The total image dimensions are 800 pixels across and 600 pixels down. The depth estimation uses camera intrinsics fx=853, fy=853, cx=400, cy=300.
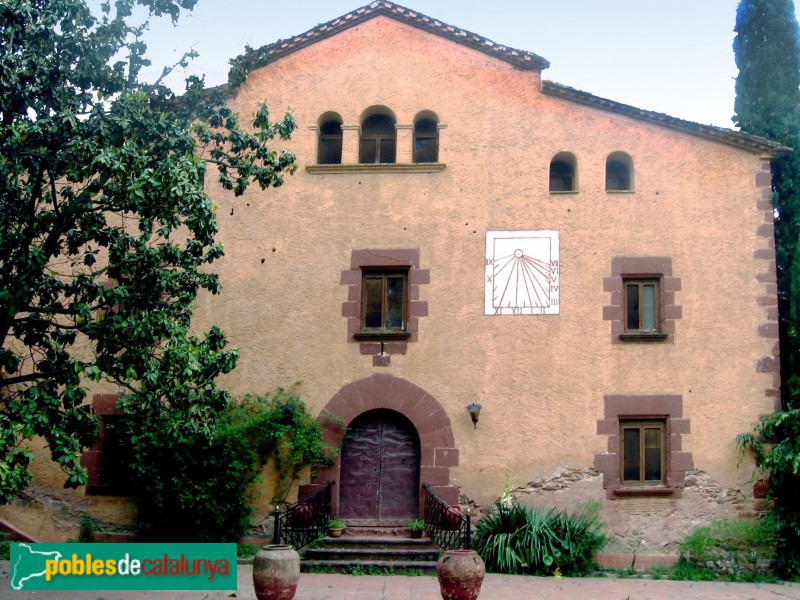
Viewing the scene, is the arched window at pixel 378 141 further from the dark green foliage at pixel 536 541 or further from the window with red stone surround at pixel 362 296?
the dark green foliage at pixel 536 541

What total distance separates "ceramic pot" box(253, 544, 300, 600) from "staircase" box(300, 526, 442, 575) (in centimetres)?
317

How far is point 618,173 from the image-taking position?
16.2 m

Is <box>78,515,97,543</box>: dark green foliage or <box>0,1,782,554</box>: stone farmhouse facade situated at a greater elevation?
<box>0,1,782,554</box>: stone farmhouse facade

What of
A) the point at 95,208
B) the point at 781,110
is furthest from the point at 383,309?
the point at 781,110

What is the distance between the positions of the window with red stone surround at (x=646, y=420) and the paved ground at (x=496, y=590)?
159 cm

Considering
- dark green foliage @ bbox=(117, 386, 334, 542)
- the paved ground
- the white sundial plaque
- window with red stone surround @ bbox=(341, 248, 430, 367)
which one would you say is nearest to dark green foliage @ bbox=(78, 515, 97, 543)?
dark green foliage @ bbox=(117, 386, 334, 542)

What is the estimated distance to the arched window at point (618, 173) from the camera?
16.0 m

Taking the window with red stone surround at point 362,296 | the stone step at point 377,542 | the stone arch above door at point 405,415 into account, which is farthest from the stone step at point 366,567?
the window with red stone surround at point 362,296

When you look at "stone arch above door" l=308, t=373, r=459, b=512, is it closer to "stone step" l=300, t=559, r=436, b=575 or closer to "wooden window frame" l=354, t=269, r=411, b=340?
"wooden window frame" l=354, t=269, r=411, b=340

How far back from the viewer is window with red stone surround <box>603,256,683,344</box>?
15.0 metres

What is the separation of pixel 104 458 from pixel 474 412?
6.69 metres

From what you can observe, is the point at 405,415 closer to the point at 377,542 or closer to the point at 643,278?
the point at 377,542

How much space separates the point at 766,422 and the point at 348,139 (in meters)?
8.99

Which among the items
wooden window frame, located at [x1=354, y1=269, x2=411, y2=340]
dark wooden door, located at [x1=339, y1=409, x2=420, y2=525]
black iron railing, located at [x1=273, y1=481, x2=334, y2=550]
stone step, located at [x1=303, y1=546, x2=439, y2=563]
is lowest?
stone step, located at [x1=303, y1=546, x2=439, y2=563]
